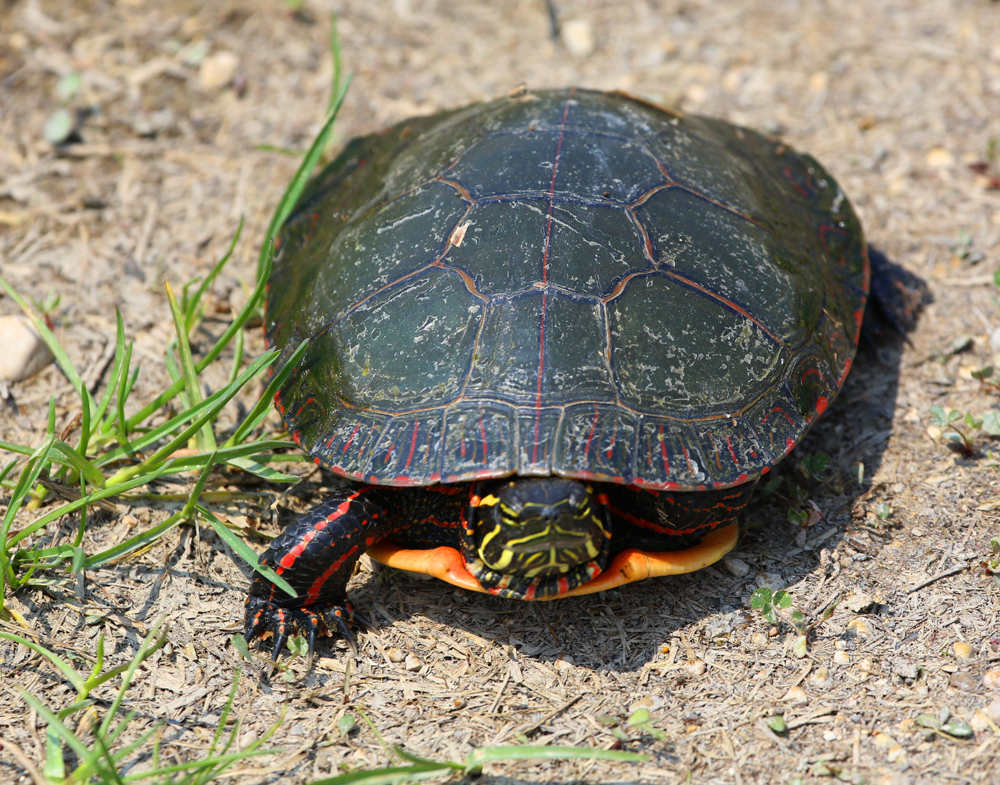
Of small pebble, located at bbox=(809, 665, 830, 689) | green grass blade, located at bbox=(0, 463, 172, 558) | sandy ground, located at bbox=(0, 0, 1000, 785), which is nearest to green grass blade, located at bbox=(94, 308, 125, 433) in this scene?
green grass blade, located at bbox=(0, 463, 172, 558)

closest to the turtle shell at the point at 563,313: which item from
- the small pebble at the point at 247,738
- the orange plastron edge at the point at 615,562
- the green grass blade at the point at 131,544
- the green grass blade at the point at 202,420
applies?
the green grass blade at the point at 202,420

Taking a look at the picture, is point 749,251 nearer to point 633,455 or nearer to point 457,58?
point 633,455

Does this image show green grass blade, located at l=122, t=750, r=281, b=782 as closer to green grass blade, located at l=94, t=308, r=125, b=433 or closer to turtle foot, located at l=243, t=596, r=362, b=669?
turtle foot, located at l=243, t=596, r=362, b=669

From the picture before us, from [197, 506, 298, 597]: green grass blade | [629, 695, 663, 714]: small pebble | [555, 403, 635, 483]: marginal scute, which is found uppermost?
[555, 403, 635, 483]: marginal scute

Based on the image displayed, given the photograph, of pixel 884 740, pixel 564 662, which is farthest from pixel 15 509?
pixel 884 740

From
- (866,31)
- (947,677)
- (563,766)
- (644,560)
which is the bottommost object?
(947,677)

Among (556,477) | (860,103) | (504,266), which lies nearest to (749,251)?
(504,266)

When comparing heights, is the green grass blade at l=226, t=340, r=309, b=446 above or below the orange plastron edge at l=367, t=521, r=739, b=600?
above
